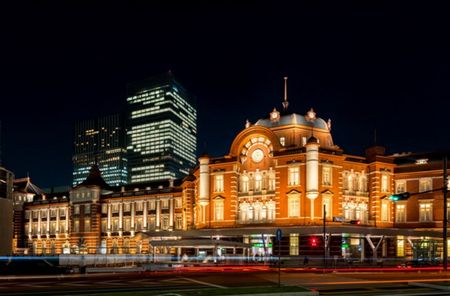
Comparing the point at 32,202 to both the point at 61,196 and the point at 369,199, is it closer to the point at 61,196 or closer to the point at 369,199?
the point at 61,196

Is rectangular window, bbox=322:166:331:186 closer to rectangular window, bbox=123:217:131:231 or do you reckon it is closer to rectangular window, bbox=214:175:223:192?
rectangular window, bbox=214:175:223:192

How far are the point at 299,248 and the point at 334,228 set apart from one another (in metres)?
4.61

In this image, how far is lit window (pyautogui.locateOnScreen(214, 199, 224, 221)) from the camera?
7475cm

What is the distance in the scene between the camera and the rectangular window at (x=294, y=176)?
69375mm

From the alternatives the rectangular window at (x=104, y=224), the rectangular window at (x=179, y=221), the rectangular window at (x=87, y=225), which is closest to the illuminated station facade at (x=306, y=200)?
the rectangular window at (x=179, y=221)

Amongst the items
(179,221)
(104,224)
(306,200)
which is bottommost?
(104,224)

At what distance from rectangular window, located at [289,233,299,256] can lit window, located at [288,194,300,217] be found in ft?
7.77

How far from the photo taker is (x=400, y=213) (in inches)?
2889

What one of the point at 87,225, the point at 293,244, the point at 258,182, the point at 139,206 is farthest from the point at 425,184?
the point at 87,225

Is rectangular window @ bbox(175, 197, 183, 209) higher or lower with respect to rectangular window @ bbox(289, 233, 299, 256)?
higher

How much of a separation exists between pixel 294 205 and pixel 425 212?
51.8 feet

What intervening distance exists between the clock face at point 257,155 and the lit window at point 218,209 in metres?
6.62

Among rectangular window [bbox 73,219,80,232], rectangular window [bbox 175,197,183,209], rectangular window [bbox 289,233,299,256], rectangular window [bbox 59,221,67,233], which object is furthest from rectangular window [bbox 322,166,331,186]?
rectangular window [bbox 59,221,67,233]

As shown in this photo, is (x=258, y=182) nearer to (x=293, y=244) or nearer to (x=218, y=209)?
(x=218, y=209)
